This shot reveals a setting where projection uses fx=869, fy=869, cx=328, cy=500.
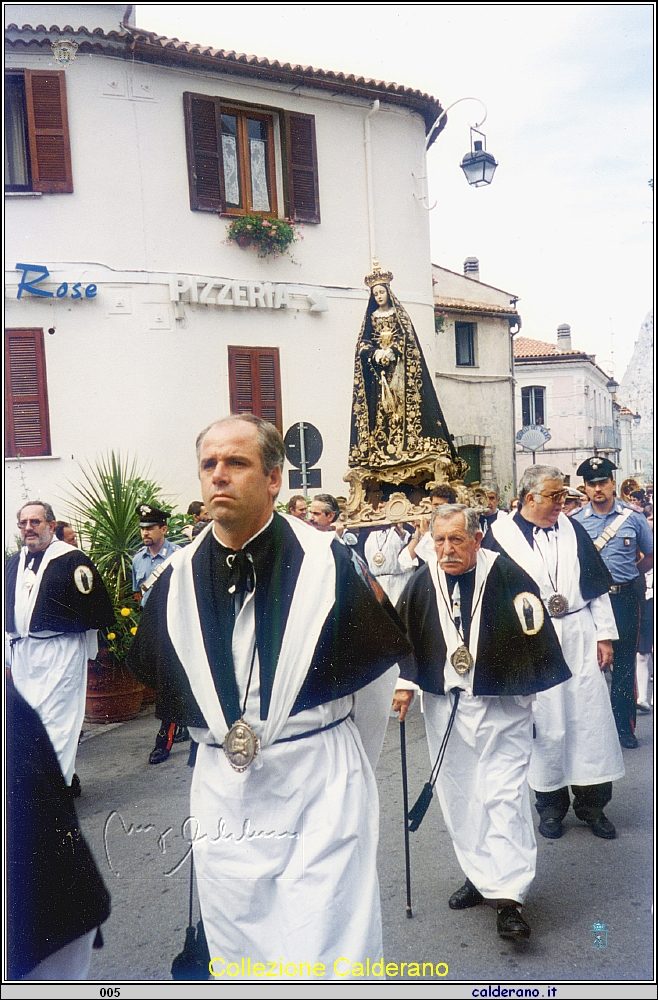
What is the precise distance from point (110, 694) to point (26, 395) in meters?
1.36

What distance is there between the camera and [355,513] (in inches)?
155

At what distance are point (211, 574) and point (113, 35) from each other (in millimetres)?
2201

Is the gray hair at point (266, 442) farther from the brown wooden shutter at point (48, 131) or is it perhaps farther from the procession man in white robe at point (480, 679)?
the brown wooden shutter at point (48, 131)

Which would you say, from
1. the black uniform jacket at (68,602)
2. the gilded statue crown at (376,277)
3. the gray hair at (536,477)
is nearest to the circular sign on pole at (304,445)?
the gilded statue crown at (376,277)

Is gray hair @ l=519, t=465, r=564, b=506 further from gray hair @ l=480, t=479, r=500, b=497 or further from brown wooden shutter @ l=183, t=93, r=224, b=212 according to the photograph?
brown wooden shutter @ l=183, t=93, r=224, b=212

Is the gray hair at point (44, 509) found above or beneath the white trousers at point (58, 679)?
above

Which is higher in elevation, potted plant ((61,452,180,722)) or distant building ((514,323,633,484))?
distant building ((514,323,633,484))

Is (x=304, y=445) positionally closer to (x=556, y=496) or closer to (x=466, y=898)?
(x=556, y=496)

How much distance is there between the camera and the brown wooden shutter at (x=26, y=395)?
3.26 m

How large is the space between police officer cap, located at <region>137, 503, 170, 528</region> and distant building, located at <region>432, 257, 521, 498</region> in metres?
1.46

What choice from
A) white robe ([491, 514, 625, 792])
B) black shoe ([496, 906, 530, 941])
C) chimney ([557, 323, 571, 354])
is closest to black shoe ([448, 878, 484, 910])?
black shoe ([496, 906, 530, 941])

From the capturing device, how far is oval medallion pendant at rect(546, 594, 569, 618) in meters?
→ 4.38

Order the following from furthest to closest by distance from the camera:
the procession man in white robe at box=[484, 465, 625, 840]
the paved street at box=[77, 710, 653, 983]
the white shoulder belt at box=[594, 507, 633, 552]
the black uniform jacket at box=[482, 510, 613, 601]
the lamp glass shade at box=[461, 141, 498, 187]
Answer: the white shoulder belt at box=[594, 507, 633, 552], the black uniform jacket at box=[482, 510, 613, 601], the procession man in white robe at box=[484, 465, 625, 840], the lamp glass shade at box=[461, 141, 498, 187], the paved street at box=[77, 710, 653, 983]

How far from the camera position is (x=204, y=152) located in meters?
3.48
